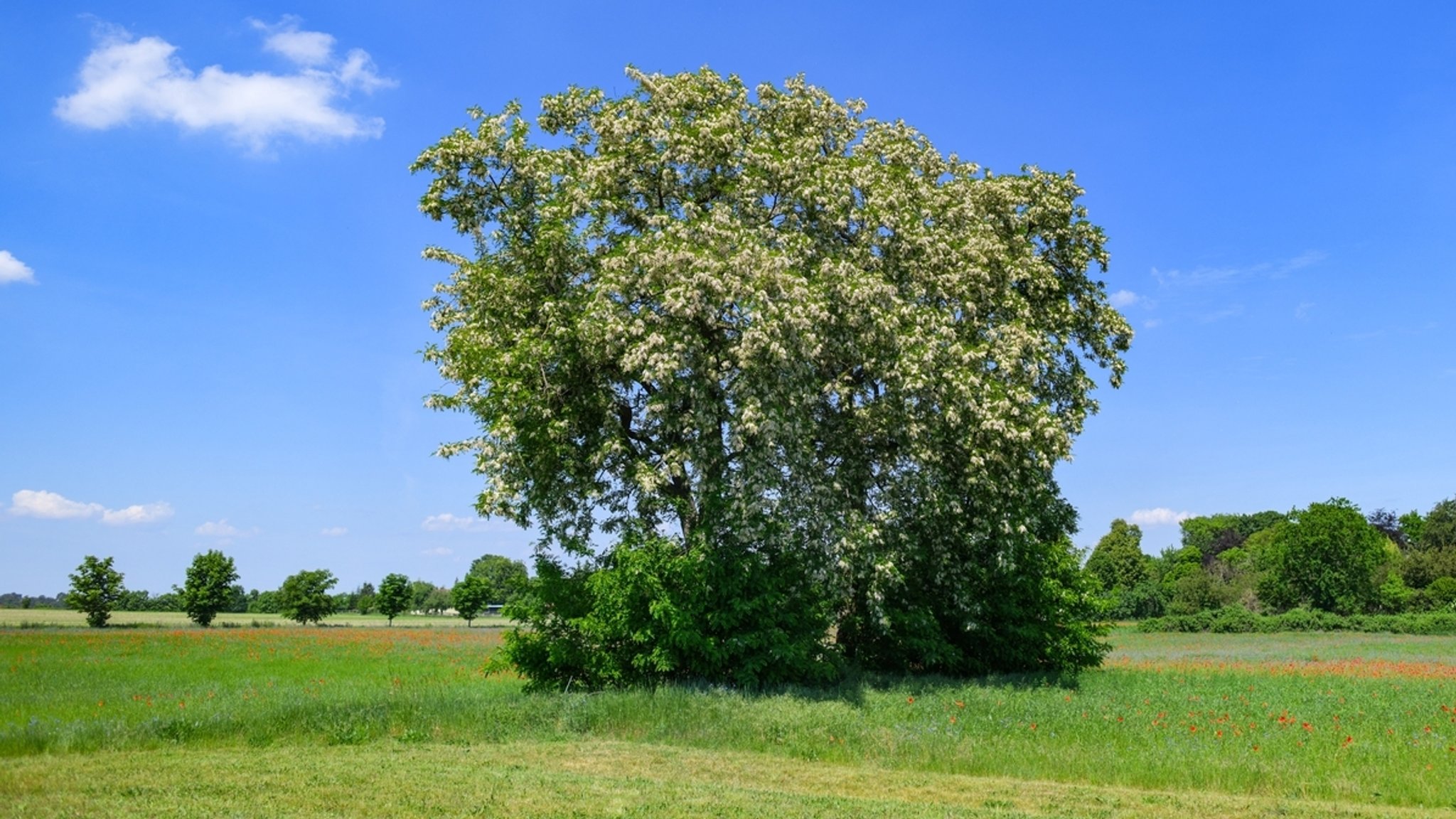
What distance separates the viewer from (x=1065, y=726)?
18.4 meters

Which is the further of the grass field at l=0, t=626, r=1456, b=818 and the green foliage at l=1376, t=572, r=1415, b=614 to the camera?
the green foliage at l=1376, t=572, r=1415, b=614

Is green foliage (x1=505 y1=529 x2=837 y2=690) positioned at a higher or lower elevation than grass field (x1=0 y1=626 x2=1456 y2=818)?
higher

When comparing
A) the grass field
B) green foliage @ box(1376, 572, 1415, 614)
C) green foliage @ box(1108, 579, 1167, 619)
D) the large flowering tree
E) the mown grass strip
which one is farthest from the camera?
green foliage @ box(1108, 579, 1167, 619)

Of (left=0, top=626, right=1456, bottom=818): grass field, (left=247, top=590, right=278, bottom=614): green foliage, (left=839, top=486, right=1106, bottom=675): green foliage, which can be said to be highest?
(left=839, top=486, right=1106, bottom=675): green foliage

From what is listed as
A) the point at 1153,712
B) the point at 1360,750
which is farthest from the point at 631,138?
the point at 1360,750

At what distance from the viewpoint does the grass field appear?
1230cm

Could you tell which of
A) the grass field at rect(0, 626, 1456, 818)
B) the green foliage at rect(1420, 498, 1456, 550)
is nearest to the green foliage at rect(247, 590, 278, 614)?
the grass field at rect(0, 626, 1456, 818)

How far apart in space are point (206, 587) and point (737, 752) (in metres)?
82.7

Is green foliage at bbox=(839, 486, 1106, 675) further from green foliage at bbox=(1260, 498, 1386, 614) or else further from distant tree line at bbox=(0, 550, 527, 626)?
green foliage at bbox=(1260, 498, 1386, 614)

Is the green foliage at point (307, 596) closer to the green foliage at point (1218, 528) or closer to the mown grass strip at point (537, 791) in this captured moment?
the mown grass strip at point (537, 791)

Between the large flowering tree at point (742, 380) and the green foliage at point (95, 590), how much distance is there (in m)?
66.0

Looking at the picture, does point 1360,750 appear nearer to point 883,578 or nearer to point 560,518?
point 883,578

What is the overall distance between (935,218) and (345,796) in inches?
869

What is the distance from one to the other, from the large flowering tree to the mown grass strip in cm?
706
